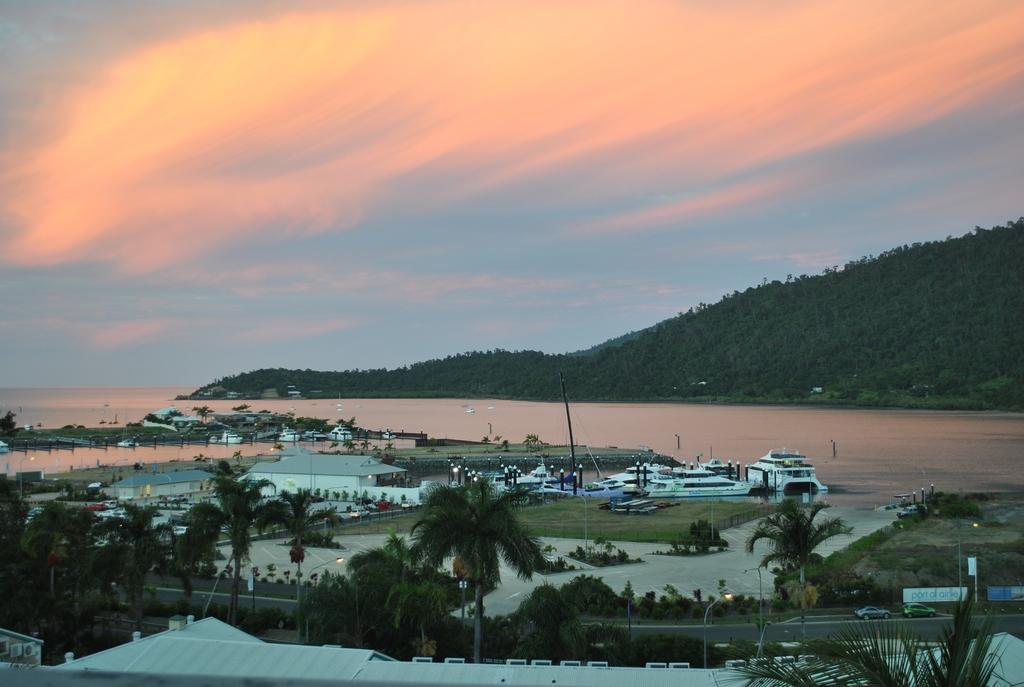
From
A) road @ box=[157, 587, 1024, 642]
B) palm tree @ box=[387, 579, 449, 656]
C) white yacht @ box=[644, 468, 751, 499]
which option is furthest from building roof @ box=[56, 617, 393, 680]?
white yacht @ box=[644, 468, 751, 499]

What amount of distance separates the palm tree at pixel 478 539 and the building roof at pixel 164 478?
40.6 meters

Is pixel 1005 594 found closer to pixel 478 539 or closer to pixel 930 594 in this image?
pixel 930 594

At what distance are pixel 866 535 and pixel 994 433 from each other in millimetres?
93417

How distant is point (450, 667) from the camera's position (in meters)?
14.9

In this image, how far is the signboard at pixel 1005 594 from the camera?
2708 centimetres

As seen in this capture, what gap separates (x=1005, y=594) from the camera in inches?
1072

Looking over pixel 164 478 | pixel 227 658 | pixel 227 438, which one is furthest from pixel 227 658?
pixel 227 438

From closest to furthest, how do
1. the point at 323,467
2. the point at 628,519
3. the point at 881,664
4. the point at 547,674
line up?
the point at 881,664, the point at 547,674, the point at 628,519, the point at 323,467

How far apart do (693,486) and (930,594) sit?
36.3m

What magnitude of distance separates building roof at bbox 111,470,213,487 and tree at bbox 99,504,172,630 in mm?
33554

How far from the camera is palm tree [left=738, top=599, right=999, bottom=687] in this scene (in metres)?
4.49

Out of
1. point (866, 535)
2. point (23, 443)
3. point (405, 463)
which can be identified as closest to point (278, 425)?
point (23, 443)

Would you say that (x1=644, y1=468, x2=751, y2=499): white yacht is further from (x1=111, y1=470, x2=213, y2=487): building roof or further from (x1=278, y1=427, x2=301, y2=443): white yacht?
(x1=278, y1=427, x2=301, y2=443): white yacht

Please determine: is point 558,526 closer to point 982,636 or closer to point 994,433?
point 982,636
